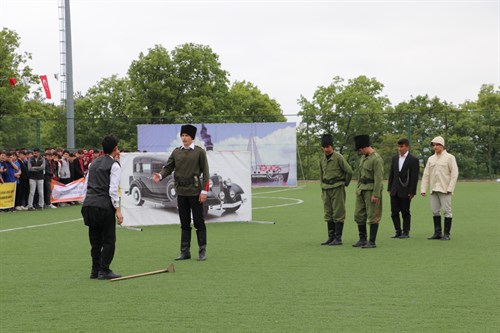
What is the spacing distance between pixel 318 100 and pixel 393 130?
38808 millimetres

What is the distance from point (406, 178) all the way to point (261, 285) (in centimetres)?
632

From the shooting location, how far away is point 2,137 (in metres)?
32.9

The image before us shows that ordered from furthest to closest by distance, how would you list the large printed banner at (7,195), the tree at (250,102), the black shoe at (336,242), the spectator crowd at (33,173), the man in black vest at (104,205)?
the tree at (250,102), the spectator crowd at (33,173), the large printed banner at (7,195), the black shoe at (336,242), the man in black vest at (104,205)

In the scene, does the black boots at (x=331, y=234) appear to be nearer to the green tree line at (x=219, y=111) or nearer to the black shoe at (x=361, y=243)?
the black shoe at (x=361, y=243)

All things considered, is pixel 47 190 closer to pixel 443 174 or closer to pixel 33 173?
pixel 33 173

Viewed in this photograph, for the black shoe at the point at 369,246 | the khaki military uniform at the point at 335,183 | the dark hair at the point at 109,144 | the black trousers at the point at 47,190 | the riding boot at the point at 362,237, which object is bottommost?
the black shoe at the point at 369,246

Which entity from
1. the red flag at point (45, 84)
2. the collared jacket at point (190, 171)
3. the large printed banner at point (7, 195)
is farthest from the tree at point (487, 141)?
the collared jacket at point (190, 171)

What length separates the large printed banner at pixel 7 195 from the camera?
21.7 m

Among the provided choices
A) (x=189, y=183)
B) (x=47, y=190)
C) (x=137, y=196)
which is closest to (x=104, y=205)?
(x=189, y=183)

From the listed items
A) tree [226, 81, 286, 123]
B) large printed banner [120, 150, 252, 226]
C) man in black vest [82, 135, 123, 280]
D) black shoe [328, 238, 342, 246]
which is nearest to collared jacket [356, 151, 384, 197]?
black shoe [328, 238, 342, 246]

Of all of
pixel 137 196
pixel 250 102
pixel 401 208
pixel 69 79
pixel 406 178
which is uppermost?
pixel 250 102

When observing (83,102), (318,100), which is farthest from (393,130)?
(83,102)

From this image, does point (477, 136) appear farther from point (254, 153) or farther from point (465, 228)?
point (465, 228)

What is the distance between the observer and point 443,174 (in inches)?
529
